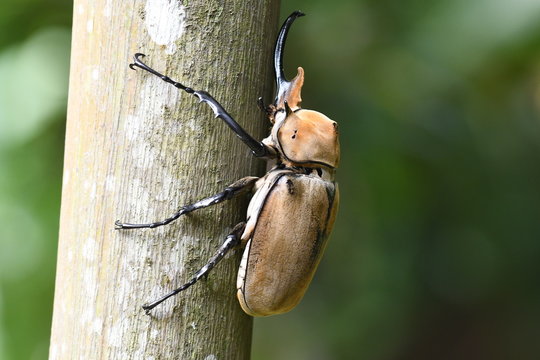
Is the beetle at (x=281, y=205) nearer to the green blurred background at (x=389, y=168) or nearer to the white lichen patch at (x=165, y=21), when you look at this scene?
the white lichen patch at (x=165, y=21)

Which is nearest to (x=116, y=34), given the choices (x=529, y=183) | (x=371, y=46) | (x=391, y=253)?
(x=371, y=46)

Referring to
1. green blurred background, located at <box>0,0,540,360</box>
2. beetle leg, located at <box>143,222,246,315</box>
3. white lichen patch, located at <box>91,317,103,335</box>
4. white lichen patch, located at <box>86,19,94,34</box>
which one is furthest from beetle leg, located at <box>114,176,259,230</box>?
green blurred background, located at <box>0,0,540,360</box>

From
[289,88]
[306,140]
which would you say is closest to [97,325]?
[306,140]

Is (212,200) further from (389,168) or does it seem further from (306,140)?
(389,168)

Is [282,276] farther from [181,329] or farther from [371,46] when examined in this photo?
[371,46]

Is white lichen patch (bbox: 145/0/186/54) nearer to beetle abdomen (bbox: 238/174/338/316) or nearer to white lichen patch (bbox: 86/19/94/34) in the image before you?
white lichen patch (bbox: 86/19/94/34)
